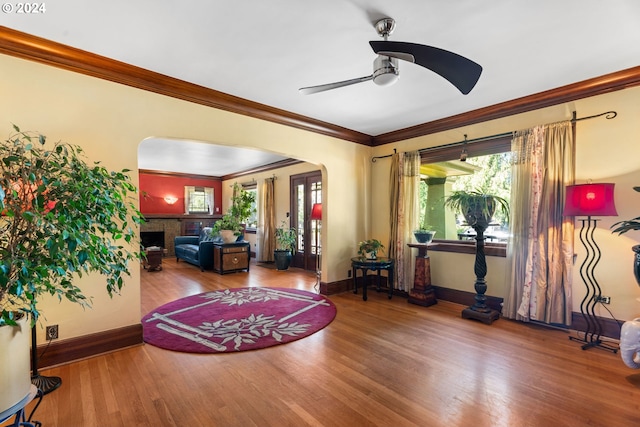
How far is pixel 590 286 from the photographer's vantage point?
3.20 m

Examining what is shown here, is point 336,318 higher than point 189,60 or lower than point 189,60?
lower

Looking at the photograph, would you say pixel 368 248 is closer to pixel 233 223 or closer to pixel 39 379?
pixel 233 223

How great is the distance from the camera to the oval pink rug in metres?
3.01

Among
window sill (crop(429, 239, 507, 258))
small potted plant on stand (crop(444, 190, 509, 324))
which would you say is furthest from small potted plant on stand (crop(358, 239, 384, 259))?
small potted plant on stand (crop(444, 190, 509, 324))

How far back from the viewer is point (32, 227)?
1.42m

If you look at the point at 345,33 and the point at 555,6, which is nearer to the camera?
the point at 555,6

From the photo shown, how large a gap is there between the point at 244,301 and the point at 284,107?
2.82 m

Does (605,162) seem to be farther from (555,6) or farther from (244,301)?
(244,301)

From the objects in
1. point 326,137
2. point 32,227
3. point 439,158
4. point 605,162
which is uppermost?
point 326,137

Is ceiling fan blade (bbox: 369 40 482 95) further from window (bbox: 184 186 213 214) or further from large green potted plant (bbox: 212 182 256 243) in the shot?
window (bbox: 184 186 213 214)

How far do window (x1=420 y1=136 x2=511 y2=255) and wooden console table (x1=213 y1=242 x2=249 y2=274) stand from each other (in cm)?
393

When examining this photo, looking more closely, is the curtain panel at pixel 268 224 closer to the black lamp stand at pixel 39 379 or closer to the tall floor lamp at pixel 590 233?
the black lamp stand at pixel 39 379

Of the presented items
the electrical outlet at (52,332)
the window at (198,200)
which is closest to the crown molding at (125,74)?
the electrical outlet at (52,332)

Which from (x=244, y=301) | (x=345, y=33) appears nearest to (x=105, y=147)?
(x=345, y=33)
